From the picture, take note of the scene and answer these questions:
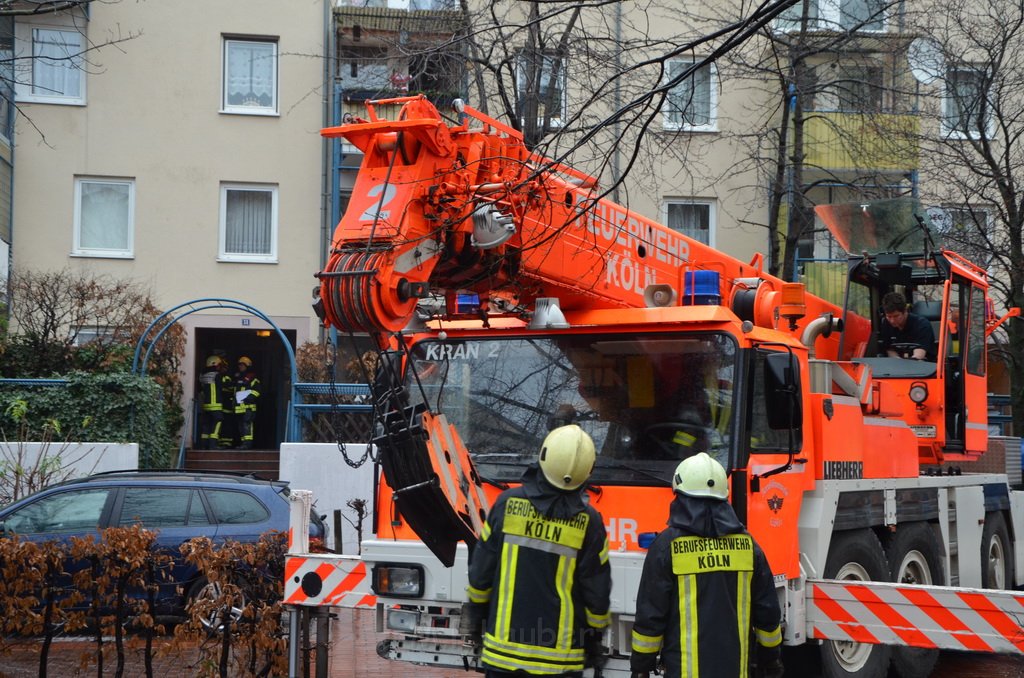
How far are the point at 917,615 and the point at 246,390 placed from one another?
54.6ft

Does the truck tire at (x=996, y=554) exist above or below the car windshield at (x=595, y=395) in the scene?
below

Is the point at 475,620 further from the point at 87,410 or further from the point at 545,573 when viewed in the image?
the point at 87,410

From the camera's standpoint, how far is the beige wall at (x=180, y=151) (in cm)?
2228

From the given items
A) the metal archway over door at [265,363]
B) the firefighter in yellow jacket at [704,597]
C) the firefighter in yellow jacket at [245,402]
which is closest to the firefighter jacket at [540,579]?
the firefighter in yellow jacket at [704,597]

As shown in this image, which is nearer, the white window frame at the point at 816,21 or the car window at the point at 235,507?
the car window at the point at 235,507

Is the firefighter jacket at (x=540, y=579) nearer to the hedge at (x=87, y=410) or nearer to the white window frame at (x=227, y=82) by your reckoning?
the hedge at (x=87, y=410)

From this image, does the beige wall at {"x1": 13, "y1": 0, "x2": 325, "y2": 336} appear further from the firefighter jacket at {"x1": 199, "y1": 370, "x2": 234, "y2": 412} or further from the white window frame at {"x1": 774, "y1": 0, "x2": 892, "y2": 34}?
the white window frame at {"x1": 774, "y1": 0, "x2": 892, "y2": 34}

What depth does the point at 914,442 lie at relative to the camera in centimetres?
894

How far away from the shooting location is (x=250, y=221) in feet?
75.9

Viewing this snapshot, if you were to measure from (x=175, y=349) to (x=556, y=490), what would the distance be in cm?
1683

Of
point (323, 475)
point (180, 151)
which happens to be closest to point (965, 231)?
point (323, 475)

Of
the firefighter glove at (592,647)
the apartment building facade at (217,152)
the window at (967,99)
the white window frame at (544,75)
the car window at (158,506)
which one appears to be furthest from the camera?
the apartment building facade at (217,152)

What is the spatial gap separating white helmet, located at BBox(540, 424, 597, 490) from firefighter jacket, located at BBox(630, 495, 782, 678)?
44cm

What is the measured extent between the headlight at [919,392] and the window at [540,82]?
19.6ft
